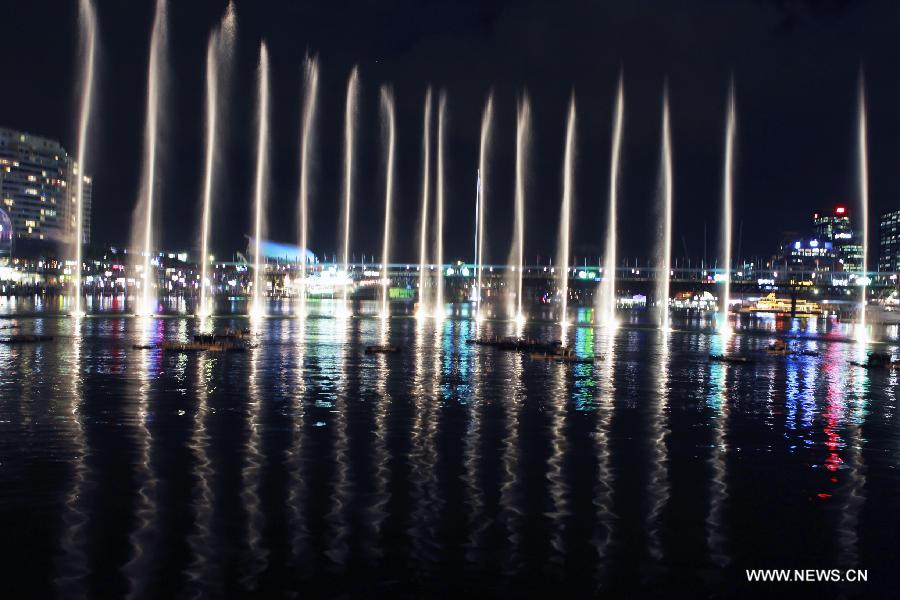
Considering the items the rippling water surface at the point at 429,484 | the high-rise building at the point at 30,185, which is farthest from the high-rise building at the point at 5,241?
the rippling water surface at the point at 429,484

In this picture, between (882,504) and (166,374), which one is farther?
(166,374)

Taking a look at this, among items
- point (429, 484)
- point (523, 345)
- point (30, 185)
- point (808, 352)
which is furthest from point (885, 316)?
point (30, 185)

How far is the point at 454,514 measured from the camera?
10766 millimetres

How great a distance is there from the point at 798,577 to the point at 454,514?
3.64m

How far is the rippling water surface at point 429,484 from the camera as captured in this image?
8906 millimetres

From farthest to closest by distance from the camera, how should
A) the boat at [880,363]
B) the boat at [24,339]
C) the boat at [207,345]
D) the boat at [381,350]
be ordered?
the boat at [24,339]
the boat at [381,350]
the boat at [207,345]
the boat at [880,363]

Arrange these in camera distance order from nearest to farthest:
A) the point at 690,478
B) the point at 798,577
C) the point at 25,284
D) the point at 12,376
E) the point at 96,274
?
the point at 798,577 < the point at 690,478 < the point at 12,376 < the point at 25,284 < the point at 96,274

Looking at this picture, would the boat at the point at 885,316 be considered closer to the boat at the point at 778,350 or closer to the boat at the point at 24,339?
the boat at the point at 778,350

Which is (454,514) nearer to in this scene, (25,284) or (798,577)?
(798,577)

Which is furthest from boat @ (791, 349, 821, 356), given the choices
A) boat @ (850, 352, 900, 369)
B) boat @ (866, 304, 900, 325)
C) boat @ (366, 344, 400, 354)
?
boat @ (866, 304, 900, 325)

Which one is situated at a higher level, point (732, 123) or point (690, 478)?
point (732, 123)

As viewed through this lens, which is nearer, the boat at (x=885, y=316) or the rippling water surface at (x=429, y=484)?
the rippling water surface at (x=429, y=484)

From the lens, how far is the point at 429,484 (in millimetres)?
12227

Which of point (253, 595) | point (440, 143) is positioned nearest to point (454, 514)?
point (253, 595)
